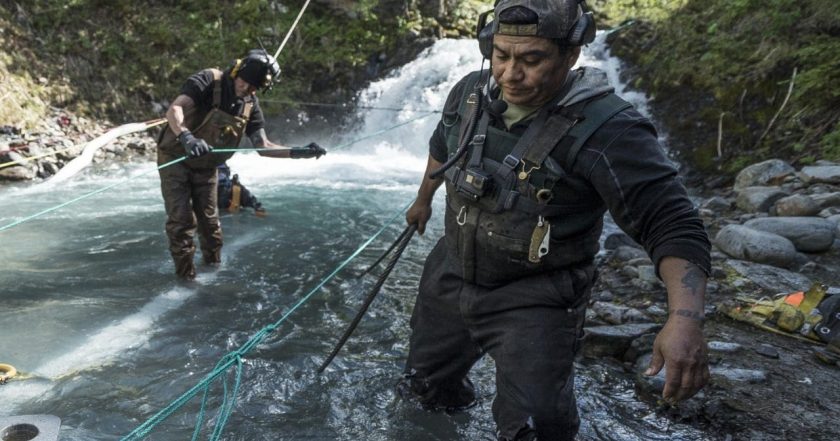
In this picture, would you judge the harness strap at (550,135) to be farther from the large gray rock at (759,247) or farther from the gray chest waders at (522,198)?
the large gray rock at (759,247)

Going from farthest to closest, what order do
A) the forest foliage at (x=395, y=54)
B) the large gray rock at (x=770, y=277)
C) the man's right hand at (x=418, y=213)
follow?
the forest foliage at (x=395, y=54) < the large gray rock at (x=770, y=277) < the man's right hand at (x=418, y=213)

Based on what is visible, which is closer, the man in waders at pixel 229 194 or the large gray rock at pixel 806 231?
the large gray rock at pixel 806 231

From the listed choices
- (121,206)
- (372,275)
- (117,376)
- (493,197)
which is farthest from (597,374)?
(121,206)

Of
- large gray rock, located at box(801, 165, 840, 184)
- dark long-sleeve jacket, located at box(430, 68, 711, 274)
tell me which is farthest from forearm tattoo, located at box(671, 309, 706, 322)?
large gray rock, located at box(801, 165, 840, 184)

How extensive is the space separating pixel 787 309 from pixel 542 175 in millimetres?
3016

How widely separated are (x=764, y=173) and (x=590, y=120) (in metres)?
6.97

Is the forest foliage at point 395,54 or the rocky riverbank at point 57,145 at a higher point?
the forest foliage at point 395,54

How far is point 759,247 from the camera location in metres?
5.59

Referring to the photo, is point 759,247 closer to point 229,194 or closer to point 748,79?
point 748,79

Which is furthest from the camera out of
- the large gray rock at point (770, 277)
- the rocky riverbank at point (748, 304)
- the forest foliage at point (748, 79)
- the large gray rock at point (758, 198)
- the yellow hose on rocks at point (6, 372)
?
the forest foliage at point (748, 79)

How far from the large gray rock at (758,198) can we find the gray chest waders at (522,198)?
553cm

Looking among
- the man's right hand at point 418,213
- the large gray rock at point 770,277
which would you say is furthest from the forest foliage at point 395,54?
the man's right hand at point 418,213

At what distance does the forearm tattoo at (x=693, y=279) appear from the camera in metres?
2.04

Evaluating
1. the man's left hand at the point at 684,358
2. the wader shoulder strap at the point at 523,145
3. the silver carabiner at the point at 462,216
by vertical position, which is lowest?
the man's left hand at the point at 684,358
